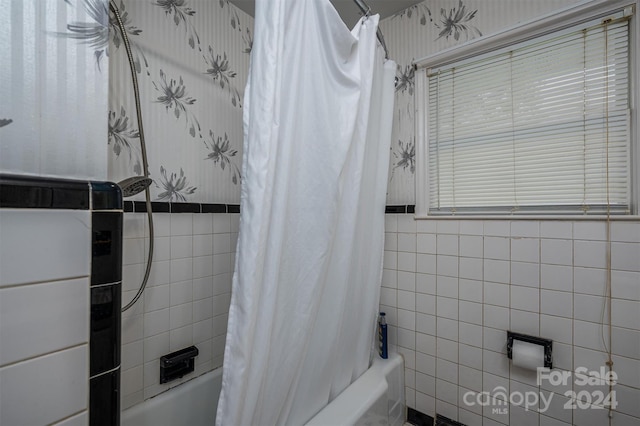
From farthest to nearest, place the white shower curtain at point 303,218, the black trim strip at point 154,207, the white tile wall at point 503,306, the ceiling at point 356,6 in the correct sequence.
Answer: the ceiling at point 356,6 < the black trim strip at point 154,207 < the white tile wall at point 503,306 < the white shower curtain at point 303,218

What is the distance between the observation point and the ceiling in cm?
152

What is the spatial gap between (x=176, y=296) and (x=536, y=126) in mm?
1780

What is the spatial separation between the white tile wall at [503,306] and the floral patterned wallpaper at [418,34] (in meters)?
0.25

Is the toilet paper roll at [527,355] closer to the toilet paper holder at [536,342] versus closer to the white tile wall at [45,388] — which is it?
the toilet paper holder at [536,342]

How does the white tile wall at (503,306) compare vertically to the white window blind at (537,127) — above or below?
below

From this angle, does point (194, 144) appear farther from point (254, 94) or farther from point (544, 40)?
point (544, 40)

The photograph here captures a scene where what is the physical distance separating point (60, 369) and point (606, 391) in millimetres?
1679

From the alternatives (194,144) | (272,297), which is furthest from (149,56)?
(272,297)

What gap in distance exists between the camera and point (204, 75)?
1437 millimetres

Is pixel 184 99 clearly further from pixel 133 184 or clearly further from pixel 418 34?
pixel 418 34

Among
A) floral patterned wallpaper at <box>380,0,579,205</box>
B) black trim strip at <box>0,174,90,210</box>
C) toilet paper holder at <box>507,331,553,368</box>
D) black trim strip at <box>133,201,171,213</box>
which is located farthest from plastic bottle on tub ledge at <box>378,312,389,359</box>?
black trim strip at <box>0,174,90,210</box>

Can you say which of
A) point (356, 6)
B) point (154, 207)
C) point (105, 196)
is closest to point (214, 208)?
point (154, 207)

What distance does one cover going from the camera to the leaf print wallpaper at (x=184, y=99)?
118cm

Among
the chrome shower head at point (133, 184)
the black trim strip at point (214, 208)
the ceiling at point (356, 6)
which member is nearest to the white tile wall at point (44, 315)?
the chrome shower head at point (133, 184)
